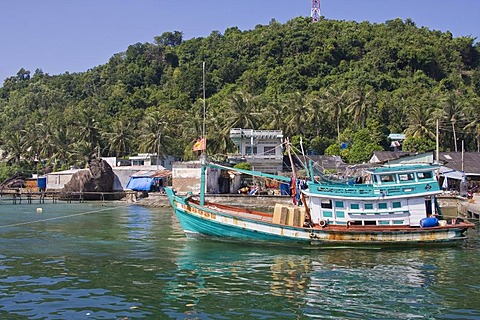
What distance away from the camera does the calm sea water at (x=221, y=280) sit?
17.0 metres

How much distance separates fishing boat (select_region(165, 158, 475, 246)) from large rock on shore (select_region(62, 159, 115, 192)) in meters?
42.7

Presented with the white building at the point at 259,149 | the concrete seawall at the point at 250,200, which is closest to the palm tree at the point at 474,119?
the white building at the point at 259,149

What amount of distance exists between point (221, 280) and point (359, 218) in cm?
1143

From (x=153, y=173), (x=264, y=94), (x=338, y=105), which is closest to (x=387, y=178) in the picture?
(x=153, y=173)

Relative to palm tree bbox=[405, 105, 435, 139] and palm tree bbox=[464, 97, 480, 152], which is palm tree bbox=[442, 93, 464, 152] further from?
palm tree bbox=[405, 105, 435, 139]

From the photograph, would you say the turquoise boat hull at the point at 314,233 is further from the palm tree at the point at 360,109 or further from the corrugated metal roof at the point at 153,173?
the palm tree at the point at 360,109

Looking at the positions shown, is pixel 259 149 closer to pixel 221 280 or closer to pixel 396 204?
pixel 396 204

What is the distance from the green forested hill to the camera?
81.3 m

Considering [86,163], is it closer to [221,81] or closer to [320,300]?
[221,81]

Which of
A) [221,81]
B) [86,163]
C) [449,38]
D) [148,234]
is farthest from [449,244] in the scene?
[449,38]

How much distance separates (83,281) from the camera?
68.1 ft

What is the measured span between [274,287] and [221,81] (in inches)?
4315

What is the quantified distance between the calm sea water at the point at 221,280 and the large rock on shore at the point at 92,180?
120ft

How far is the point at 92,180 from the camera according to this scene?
7025 cm
